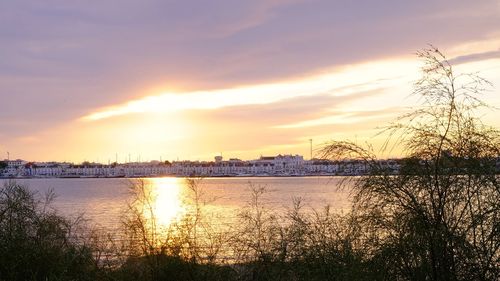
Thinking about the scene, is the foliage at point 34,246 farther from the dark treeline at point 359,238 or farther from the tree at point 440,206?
the tree at point 440,206

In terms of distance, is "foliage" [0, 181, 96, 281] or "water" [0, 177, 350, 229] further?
"water" [0, 177, 350, 229]

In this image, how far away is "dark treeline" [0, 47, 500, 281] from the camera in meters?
9.77

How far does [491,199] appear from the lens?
9.78 m

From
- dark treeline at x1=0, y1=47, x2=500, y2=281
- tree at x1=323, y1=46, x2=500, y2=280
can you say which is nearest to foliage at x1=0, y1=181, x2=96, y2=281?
dark treeline at x1=0, y1=47, x2=500, y2=281

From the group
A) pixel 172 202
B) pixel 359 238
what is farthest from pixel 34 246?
pixel 172 202

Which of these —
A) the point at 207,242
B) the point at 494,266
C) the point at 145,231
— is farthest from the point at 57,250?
the point at 494,266

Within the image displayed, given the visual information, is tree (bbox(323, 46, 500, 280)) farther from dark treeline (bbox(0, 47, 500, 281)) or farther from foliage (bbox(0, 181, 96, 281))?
foliage (bbox(0, 181, 96, 281))

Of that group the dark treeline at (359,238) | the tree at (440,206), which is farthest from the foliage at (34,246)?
the tree at (440,206)

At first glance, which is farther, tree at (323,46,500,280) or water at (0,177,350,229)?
water at (0,177,350,229)

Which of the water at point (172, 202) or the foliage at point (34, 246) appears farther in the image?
the water at point (172, 202)

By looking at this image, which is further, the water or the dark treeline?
the water

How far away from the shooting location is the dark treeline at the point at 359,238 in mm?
9773

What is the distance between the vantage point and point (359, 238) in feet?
36.5

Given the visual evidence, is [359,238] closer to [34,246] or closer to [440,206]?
[440,206]
